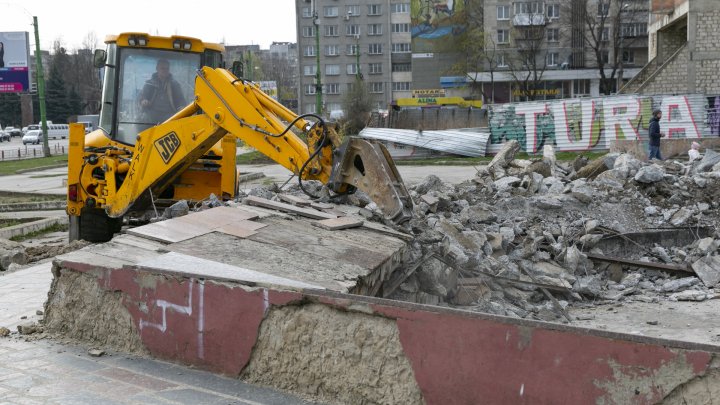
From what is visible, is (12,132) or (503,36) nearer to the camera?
(503,36)

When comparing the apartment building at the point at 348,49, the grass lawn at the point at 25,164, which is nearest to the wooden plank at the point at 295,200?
the grass lawn at the point at 25,164

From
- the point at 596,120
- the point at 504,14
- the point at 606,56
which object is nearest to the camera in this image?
the point at 596,120

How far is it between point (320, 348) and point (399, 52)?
306 feet

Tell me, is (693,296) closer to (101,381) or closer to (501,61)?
(101,381)

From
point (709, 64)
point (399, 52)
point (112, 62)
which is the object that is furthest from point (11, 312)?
point (399, 52)

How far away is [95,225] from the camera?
11508 mm

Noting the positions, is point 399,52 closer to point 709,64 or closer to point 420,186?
point 709,64

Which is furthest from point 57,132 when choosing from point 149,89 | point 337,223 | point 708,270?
point 708,270

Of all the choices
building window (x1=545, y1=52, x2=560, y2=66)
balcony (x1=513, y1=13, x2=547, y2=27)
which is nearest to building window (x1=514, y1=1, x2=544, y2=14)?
balcony (x1=513, y1=13, x2=547, y2=27)

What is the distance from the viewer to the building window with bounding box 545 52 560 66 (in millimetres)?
70688

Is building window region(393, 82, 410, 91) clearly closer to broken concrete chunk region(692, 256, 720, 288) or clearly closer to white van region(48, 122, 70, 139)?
white van region(48, 122, 70, 139)

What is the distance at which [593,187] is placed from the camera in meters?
13.1

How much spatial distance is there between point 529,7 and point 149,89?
6267 centimetres

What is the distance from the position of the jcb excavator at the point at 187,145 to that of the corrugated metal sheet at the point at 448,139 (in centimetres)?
2036
